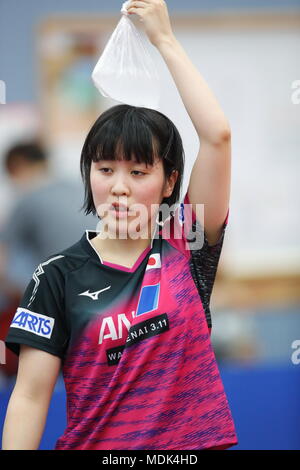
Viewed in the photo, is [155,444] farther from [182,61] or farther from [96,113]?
[96,113]

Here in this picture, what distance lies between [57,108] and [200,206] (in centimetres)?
253

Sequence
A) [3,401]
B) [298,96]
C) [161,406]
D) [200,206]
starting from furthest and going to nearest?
1. [298,96]
2. [3,401]
3. [200,206]
4. [161,406]

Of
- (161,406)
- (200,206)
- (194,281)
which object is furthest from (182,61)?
(161,406)

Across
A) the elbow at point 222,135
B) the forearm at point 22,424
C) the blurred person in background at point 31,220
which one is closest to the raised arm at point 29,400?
the forearm at point 22,424

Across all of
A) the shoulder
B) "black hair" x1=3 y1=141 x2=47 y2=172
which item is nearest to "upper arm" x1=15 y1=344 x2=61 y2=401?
the shoulder

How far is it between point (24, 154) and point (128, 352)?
6.90 ft

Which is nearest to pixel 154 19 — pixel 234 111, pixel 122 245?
pixel 122 245

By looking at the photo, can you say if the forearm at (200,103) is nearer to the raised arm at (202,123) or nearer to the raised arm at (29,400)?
the raised arm at (202,123)

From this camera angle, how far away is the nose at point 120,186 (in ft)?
4.91

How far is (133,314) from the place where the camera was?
1.50 m

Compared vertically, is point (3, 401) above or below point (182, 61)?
below

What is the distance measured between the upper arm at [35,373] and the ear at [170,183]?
0.39m

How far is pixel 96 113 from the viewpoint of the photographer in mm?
3963

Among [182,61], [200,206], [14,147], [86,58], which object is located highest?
[86,58]
